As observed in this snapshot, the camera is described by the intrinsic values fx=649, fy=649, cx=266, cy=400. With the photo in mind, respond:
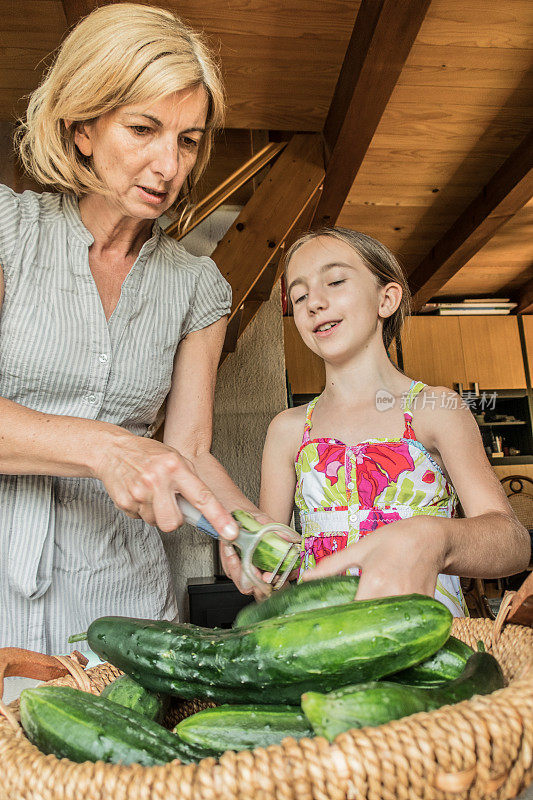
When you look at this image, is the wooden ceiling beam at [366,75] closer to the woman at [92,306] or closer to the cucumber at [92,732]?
the woman at [92,306]

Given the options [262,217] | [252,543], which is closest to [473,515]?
[252,543]

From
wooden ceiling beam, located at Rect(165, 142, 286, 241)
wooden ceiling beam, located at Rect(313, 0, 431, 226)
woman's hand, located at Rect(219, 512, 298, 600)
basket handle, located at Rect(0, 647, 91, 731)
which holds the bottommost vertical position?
basket handle, located at Rect(0, 647, 91, 731)

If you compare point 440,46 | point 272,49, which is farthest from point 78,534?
point 440,46

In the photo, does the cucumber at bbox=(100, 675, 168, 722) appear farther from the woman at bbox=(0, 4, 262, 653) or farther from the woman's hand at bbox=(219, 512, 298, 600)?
the woman at bbox=(0, 4, 262, 653)

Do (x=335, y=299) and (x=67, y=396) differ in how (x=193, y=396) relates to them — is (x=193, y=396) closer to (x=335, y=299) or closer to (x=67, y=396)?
(x=67, y=396)

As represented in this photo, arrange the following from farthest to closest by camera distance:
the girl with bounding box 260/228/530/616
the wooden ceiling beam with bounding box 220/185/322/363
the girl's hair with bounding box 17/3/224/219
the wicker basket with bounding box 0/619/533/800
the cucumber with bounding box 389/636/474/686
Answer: the wooden ceiling beam with bounding box 220/185/322/363, the girl with bounding box 260/228/530/616, the girl's hair with bounding box 17/3/224/219, the cucumber with bounding box 389/636/474/686, the wicker basket with bounding box 0/619/533/800

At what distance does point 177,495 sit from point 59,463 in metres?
0.22

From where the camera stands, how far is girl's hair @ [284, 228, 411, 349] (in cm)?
150

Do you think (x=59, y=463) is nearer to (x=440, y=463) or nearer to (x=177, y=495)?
(x=177, y=495)

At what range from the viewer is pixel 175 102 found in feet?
3.46

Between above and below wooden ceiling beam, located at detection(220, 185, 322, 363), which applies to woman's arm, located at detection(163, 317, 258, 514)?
below

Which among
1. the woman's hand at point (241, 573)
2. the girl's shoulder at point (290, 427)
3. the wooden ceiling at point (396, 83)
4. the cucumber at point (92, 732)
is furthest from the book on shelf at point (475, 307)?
the cucumber at point (92, 732)

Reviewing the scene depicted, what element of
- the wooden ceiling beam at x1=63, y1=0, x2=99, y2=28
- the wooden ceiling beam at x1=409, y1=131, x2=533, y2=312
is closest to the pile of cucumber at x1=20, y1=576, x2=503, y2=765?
the wooden ceiling beam at x1=63, y1=0, x2=99, y2=28

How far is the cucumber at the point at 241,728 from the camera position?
1.72ft
